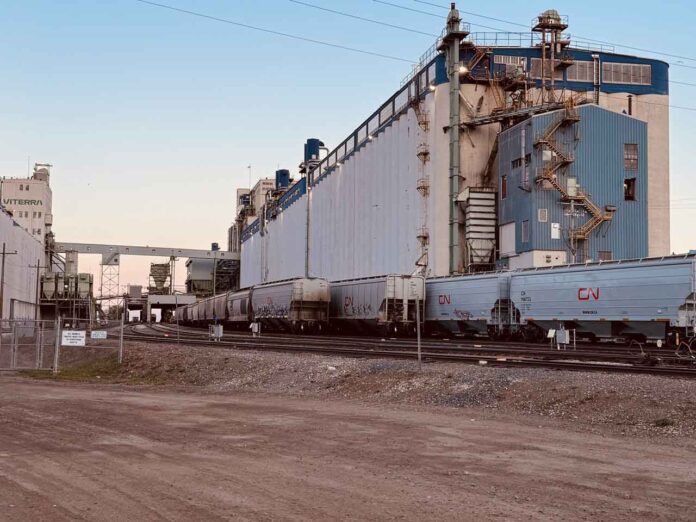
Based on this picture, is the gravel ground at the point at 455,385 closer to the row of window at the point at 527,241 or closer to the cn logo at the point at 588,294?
the cn logo at the point at 588,294

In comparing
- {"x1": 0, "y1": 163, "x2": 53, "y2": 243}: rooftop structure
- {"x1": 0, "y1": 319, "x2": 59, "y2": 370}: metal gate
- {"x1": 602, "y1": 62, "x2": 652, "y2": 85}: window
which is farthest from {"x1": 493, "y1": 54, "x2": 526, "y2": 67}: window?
{"x1": 0, "y1": 163, "x2": 53, "y2": 243}: rooftop structure

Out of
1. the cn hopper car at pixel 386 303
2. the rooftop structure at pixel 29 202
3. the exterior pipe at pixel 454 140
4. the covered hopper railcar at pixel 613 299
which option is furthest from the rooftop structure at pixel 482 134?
the rooftop structure at pixel 29 202

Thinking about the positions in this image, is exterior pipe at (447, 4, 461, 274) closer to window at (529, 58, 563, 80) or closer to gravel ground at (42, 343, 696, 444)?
window at (529, 58, 563, 80)

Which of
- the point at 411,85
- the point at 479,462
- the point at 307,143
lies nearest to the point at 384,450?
the point at 479,462

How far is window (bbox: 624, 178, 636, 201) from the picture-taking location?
172ft

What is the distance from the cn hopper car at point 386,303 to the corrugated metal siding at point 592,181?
10377 millimetres

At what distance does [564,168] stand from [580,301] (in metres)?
19.5

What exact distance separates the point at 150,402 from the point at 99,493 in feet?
29.7

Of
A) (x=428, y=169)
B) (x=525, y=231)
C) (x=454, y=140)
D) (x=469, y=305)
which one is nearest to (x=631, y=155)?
(x=525, y=231)

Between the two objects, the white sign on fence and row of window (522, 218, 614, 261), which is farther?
row of window (522, 218, 614, 261)

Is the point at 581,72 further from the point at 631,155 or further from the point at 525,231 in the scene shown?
the point at 525,231

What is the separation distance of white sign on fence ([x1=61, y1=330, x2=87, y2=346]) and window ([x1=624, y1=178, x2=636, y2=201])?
41.1 m

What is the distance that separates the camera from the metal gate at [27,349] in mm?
25031

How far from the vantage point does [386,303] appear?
44.6 meters
